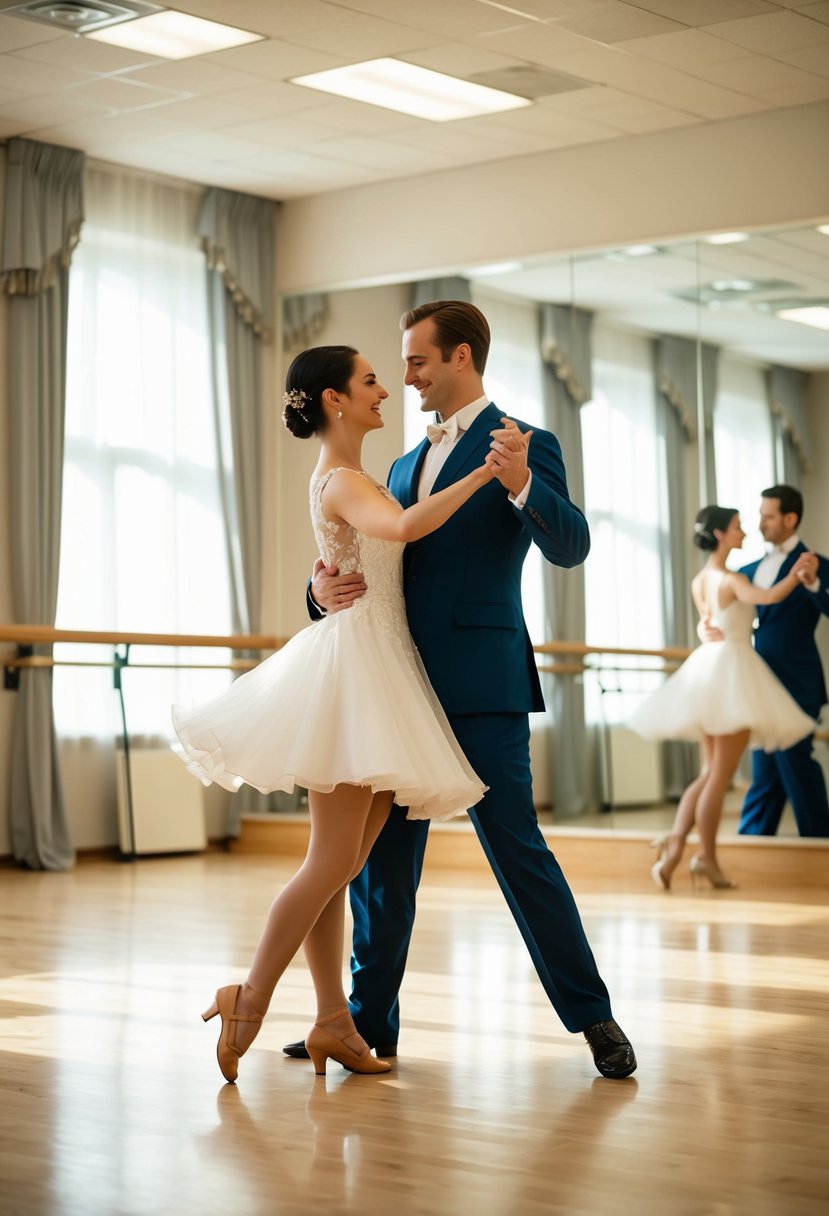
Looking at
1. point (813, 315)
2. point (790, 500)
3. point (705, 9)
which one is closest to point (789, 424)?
point (790, 500)

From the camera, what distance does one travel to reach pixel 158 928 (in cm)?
521

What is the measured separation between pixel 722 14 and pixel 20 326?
3269 millimetres

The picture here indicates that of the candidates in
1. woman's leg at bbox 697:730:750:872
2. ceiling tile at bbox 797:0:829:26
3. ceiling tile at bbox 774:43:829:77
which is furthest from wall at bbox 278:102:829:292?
woman's leg at bbox 697:730:750:872

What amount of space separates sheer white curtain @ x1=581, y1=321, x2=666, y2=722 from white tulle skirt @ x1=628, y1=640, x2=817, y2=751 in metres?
0.37

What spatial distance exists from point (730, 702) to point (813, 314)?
61.2 inches

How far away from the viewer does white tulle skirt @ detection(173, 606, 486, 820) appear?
294 cm

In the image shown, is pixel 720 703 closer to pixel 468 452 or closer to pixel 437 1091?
pixel 468 452

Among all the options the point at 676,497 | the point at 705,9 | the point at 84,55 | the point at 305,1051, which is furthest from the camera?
the point at 676,497

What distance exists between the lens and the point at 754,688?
637 centimetres

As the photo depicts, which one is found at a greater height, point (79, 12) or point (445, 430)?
point (79, 12)

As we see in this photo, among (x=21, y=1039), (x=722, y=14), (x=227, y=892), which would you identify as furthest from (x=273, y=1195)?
(x=722, y=14)

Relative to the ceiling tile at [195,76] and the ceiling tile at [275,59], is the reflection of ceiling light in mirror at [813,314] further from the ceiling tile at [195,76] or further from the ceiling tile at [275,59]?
the ceiling tile at [195,76]

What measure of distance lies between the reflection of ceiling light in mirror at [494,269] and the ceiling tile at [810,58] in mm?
1690

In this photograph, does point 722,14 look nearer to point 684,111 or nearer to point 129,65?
point 684,111
